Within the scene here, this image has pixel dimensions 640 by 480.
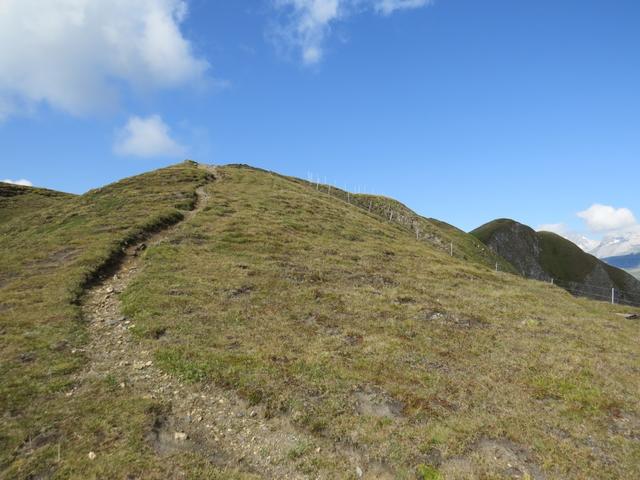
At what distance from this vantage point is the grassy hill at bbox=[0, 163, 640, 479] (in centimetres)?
1325

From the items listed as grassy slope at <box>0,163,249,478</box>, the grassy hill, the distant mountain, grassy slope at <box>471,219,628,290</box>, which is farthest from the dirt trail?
grassy slope at <box>471,219,628,290</box>

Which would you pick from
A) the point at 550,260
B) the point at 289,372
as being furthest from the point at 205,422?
the point at 550,260

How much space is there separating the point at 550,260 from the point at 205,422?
14729 cm

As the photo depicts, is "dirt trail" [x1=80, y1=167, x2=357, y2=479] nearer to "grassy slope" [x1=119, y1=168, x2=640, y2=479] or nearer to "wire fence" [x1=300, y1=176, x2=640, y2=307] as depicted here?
"grassy slope" [x1=119, y1=168, x2=640, y2=479]

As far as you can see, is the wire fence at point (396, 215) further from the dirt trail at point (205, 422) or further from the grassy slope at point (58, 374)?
the dirt trail at point (205, 422)

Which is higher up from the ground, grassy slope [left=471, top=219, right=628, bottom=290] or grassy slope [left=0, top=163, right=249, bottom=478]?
grassy slope [left=471, top=219, right=628, bottom=290]

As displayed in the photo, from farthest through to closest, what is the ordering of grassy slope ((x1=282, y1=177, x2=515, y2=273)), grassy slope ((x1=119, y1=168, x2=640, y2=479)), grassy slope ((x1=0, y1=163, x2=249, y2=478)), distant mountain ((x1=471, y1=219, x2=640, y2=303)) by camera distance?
distant mountain ((x1=471, y1=219, x2=640, y2=303)) < grassy slope ((x1=282, y1=177, x2=515, y2=273)) < grassy slope ((x1=119, y1=168, x2=640, y2=479)) < grassy slope ((x1=0, y1=163, x2=249, y2=478))

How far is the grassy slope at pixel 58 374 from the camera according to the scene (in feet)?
40.3

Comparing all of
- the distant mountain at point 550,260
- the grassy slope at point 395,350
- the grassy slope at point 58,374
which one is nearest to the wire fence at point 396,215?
the distant mountain at point 550,260

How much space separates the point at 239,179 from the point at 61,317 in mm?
56835

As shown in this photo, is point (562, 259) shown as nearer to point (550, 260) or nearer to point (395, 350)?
point (550, 260)

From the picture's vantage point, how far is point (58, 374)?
16703mm

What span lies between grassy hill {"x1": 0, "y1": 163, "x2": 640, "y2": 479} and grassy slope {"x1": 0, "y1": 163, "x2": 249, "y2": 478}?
0.23 feet

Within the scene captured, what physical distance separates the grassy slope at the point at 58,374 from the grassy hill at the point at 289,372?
0.23ft
